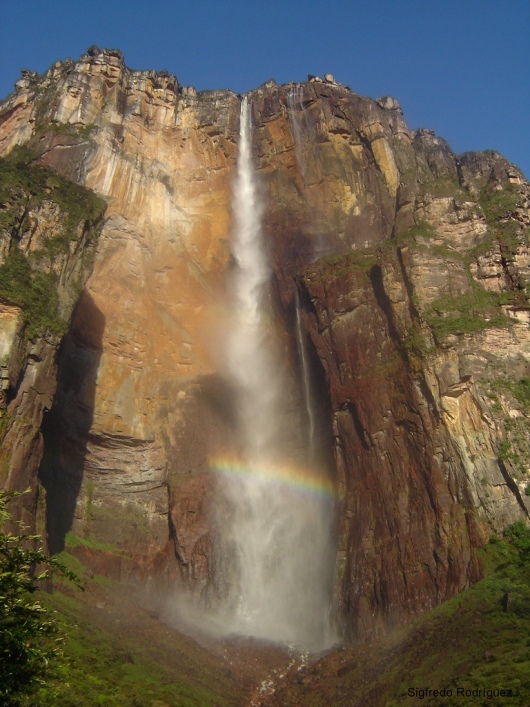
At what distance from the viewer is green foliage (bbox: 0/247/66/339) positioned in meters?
23.7

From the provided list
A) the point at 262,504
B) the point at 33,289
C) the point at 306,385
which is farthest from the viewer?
the point at 306,385

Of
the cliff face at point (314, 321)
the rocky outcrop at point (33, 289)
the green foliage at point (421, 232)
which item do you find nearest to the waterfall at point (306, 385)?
the cliff face at point (314, 321)

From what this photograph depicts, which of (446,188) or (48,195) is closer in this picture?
(48,195)

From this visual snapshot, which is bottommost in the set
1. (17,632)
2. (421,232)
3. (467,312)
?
(17,632)

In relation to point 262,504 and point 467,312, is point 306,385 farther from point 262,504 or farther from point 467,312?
point 467,312

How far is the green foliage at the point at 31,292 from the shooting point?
23.7 meters

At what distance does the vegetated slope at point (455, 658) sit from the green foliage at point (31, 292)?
59.0 ft

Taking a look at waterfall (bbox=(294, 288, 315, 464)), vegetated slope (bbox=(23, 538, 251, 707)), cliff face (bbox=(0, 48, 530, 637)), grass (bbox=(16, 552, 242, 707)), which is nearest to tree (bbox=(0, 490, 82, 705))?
grass (bbox=(16, 552, 242, 707))

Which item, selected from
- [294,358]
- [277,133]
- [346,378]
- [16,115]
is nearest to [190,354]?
[294,358]

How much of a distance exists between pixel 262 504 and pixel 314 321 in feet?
39.1

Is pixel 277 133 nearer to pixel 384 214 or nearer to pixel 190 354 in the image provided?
pixel 384 214

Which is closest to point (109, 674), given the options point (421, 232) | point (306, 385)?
point (306, 385)

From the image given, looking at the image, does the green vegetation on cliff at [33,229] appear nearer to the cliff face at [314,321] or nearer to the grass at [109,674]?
the cliff face at [314,321]

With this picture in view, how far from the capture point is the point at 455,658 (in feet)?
56.8
